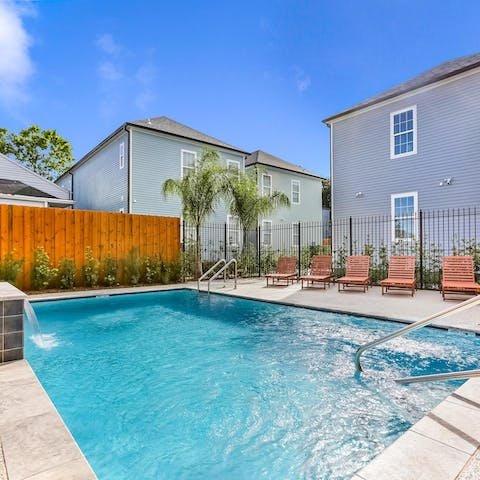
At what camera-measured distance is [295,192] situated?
74.7ft

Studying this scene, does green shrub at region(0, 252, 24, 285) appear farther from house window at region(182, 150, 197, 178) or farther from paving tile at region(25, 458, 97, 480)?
house window at region(182, 150, 197, 178)

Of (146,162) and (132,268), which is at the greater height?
(146,162)

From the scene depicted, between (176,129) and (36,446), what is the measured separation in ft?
54.9

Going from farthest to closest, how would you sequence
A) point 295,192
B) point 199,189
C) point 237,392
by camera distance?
1. point 295,192
2. point 199,189
3. point 237,392

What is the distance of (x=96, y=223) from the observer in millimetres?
10656

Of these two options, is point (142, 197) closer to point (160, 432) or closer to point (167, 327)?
point (167, 327)

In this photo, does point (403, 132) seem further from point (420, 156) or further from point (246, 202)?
point (246, 202)

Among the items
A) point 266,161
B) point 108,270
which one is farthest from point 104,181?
point 266,161

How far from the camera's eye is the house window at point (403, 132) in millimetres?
12398

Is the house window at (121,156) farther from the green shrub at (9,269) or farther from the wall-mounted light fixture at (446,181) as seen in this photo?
the wall-mounted light fixture at (446,181)

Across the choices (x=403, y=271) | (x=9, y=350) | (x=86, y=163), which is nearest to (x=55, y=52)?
(x=86, y=163)

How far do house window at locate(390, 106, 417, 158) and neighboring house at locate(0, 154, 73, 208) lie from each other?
14.7 metres

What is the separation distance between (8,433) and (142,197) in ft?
45.4

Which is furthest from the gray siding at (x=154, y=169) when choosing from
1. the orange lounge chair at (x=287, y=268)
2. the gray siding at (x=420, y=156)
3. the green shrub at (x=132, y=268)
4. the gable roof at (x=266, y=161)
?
the gray siding at (x=420, y=156)
